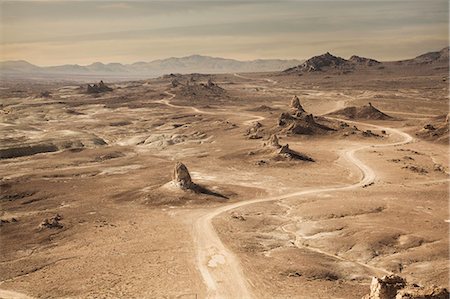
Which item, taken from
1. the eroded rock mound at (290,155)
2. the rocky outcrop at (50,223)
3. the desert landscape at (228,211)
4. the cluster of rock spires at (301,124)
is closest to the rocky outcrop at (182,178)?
the desert landscape at (228,211)

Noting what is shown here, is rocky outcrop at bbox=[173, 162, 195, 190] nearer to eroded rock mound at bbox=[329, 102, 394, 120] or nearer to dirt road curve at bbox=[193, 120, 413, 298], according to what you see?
dirt road curve at bbox=[193, 120, 413, 298]

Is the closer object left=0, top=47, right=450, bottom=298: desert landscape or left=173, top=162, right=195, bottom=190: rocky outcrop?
left=0, top=47, right=450, bottom=298: desert landscape

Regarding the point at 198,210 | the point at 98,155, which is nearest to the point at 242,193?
the point at 198,210

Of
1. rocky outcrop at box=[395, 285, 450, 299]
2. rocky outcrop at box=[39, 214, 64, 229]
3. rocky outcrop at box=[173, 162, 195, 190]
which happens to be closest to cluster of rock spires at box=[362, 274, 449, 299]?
rocky outcrop at box=[395, 285, 450, 299]

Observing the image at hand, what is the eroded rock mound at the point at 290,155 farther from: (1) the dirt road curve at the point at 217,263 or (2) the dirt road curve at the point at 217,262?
(1) the dirt road curve at the point at 217,263

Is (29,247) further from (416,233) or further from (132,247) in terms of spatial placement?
(416,233)

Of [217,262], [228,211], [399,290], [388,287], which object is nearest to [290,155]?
[228,211]
